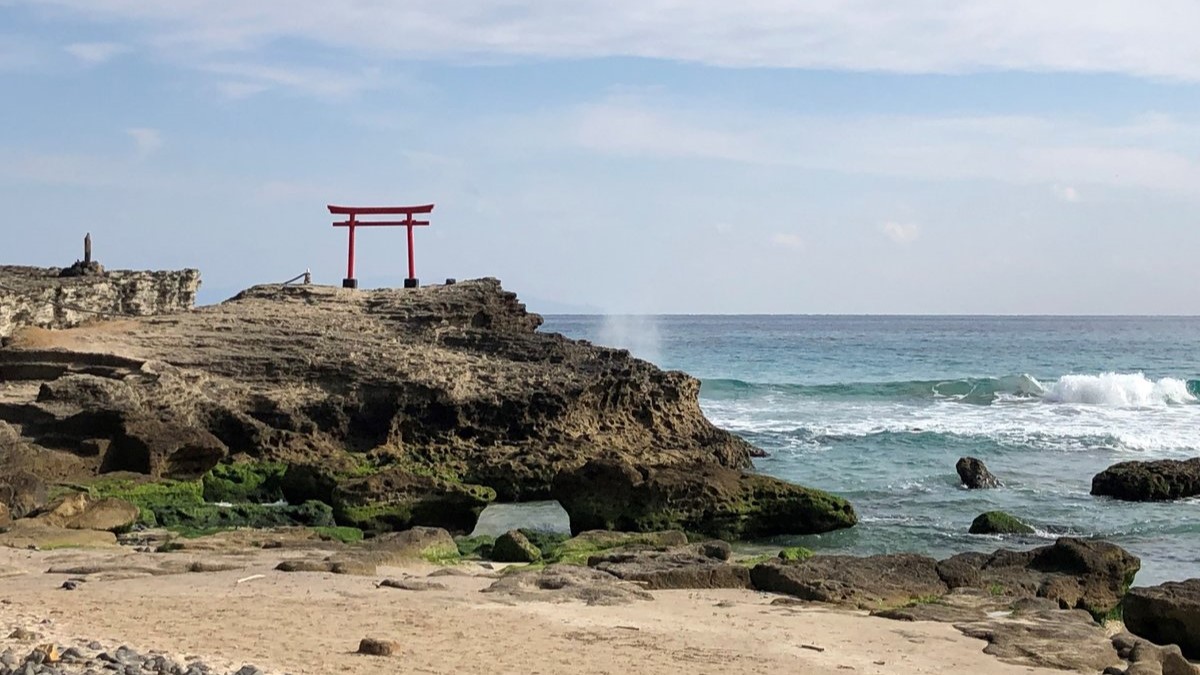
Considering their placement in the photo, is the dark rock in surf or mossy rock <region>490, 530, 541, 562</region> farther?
the dark rock in surf

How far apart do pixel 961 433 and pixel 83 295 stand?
18.8m

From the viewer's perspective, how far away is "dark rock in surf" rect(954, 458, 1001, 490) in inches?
891

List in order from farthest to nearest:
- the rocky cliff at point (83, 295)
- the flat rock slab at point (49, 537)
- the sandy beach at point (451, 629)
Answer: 1. the rocky cliff at point (83, 295)
2. the flat rock slab at point (49, 537)
3. the sandy beach at point (451, 629)

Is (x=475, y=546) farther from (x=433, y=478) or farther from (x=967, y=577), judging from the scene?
(x=967, y=577)

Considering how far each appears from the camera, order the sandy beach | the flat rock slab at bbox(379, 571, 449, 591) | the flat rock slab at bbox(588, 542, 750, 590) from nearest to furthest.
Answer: the sandy beach, the flat rock slab at bbox(379, 571, 449, 591), the flat rock slab at bbox(588, 542, 750, 590)

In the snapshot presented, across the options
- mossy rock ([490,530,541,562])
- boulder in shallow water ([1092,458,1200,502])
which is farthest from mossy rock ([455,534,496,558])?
boulder in shallow water ([1092,458,1200,502])

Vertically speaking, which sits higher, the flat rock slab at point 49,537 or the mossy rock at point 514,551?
the flat rock slab at point 49,537

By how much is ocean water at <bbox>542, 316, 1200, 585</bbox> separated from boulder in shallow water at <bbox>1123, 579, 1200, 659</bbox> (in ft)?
12.5

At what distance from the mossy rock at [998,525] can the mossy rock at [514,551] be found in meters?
6.38

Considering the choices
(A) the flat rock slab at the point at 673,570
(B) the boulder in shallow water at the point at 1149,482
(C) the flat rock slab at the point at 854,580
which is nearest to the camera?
(C) the flat rock slab at the point at 854,580

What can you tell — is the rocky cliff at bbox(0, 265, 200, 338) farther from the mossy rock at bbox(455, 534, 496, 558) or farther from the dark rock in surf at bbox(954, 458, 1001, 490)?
the dark rock in surf at bbox(954, 458, 1001, 490)

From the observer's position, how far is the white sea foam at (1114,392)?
137ft

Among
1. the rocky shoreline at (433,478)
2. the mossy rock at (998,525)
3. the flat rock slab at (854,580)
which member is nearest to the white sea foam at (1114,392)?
the rocky shoreline at (433,478)

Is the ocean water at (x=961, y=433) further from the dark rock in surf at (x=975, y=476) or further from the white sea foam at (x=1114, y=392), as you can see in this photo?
the dark rock in surf at (x=975, y=476)
